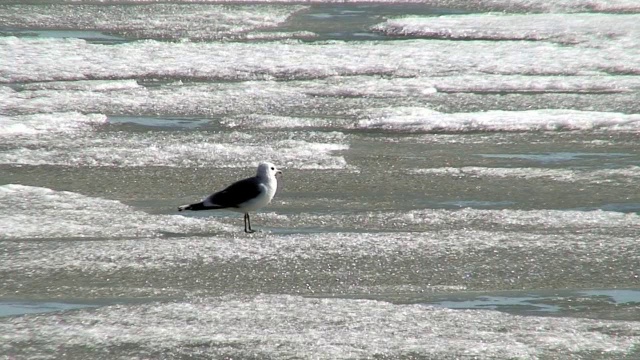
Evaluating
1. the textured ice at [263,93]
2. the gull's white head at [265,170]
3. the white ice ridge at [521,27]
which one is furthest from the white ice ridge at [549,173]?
the white ice ridge at [521,27]

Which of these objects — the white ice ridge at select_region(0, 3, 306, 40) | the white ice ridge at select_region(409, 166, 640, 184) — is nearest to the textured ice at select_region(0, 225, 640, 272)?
the white ice ridge at select_region(409, 166, 640, 184)

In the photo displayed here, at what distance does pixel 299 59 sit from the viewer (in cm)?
1164

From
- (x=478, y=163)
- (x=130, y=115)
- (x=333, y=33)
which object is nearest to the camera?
(x=478, y=163)

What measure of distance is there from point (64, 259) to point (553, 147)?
3.99 m

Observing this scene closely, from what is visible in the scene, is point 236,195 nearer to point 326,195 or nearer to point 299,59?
point 326,195

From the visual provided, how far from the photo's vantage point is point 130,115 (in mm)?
9266

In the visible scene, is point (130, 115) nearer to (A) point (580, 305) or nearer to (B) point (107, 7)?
(A) point (580, 305)

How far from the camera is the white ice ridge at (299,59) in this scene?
11.1 meters

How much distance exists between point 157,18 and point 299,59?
381 centimetres

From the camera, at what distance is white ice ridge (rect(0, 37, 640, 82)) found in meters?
11.1

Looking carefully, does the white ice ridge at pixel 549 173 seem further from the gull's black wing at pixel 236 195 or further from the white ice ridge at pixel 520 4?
the white ice ridge at pixel 520 4

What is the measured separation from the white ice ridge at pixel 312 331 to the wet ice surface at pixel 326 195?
0.04ft

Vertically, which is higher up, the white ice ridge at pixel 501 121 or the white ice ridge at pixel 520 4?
the white ice ridge at pixel 520 4

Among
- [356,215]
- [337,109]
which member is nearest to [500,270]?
[356,215]
